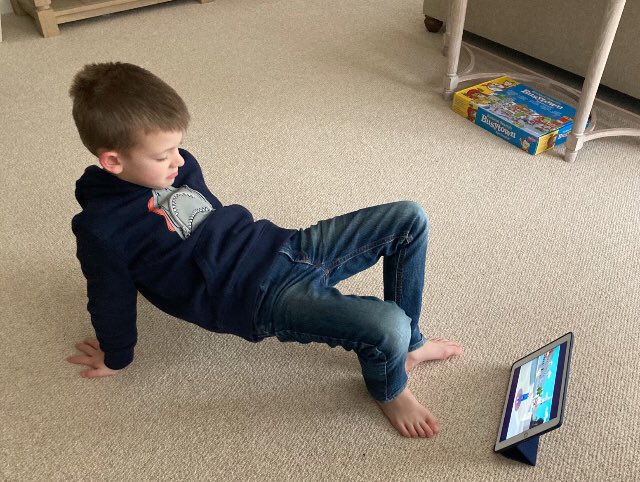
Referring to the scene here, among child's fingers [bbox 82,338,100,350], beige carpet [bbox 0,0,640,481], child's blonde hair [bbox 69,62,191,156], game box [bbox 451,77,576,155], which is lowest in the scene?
beige carpet [bbox 0,0,640,481]

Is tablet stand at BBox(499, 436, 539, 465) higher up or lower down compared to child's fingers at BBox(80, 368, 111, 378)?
higher up

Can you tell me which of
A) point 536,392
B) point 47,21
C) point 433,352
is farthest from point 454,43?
point 47,21

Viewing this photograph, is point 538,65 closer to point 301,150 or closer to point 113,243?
point 301,150

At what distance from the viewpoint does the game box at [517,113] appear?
1.70 metres

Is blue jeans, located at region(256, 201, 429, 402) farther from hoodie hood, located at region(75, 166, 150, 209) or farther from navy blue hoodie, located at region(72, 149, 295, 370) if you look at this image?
hoodie hood, located at region(75, 166, 150, 209)

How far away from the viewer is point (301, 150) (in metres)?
1.73

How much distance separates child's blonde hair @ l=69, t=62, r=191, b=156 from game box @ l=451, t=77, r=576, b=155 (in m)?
1.11

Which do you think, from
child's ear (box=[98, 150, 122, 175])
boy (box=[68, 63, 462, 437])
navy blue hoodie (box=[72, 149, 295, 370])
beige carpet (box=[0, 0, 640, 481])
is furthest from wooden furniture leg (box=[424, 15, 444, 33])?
child's ear (box=[98, 150, 122, 175])

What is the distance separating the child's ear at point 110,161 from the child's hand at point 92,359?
381 millimetres

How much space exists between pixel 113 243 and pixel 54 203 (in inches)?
27.4

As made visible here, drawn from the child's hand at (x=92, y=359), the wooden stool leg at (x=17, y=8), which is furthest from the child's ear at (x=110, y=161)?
the wooden stool leg at (x=17, y=8)

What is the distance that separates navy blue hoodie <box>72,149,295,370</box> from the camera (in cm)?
93

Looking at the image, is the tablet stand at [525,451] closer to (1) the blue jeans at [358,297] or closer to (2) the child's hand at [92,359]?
(1) the blue jeans at [358,297]

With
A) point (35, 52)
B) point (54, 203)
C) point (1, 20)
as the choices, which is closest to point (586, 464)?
point (54, 203)
